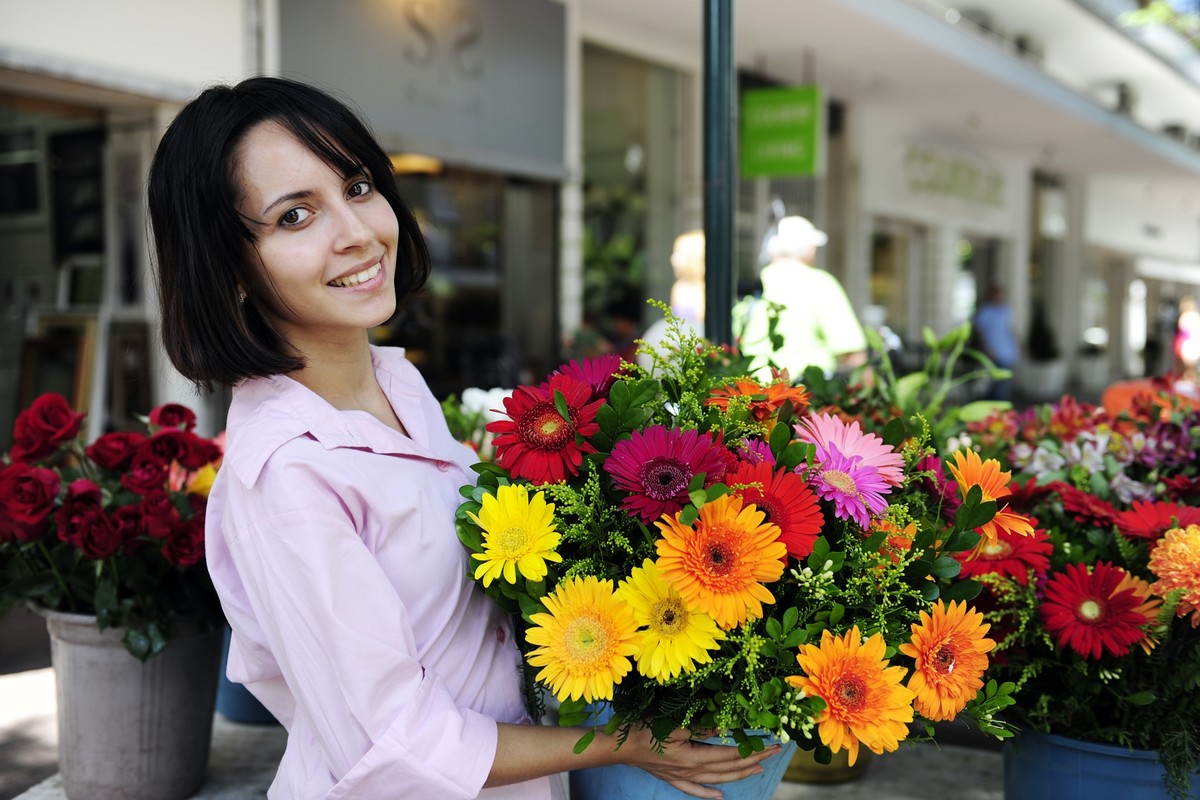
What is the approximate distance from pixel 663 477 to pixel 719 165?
1.21 metres

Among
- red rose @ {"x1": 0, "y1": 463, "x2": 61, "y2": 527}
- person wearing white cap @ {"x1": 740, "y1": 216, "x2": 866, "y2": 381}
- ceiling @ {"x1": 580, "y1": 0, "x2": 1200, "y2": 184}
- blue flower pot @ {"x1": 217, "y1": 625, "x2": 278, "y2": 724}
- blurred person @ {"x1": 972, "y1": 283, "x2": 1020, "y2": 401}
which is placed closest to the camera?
red rose @ {"x1": 0, "y1": 463, "x2": 61, "y2": 527}

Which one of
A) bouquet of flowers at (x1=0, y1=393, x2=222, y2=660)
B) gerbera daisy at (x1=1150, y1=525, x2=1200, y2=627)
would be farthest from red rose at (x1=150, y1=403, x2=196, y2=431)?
gerbera daisy at (x1=1150, y1=525, x2=1200, y2=627)

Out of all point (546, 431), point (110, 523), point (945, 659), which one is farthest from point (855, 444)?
point (110, 523)

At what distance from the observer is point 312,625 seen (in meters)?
1.07

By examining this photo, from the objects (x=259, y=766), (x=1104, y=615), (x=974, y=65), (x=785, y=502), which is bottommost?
(x=259, y=766)

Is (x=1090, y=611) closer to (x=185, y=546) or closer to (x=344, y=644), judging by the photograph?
(x=344, y=644)

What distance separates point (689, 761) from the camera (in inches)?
45.5

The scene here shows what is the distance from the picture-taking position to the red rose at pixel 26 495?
190cm

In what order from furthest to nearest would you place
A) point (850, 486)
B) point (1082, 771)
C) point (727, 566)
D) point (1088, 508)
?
point (1088, 508) → point (1082, 771) → point (850, 486) → point (727, 566)

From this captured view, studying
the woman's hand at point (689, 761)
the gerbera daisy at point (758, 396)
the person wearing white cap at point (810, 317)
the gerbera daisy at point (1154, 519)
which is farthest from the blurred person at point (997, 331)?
the woman's hand at point (689, 761)

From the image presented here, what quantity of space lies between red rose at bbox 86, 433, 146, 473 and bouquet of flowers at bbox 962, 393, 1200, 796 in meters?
1.60

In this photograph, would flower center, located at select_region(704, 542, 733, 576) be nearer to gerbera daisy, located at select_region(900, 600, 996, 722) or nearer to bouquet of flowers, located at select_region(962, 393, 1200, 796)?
gerbera daisy, located at select_region(900, 600, 996, 722)

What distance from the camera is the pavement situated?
2.19m

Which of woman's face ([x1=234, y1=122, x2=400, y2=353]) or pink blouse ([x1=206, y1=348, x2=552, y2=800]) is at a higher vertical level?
woman's face ([x1=234, y1=122, x2=400, y2=353])
